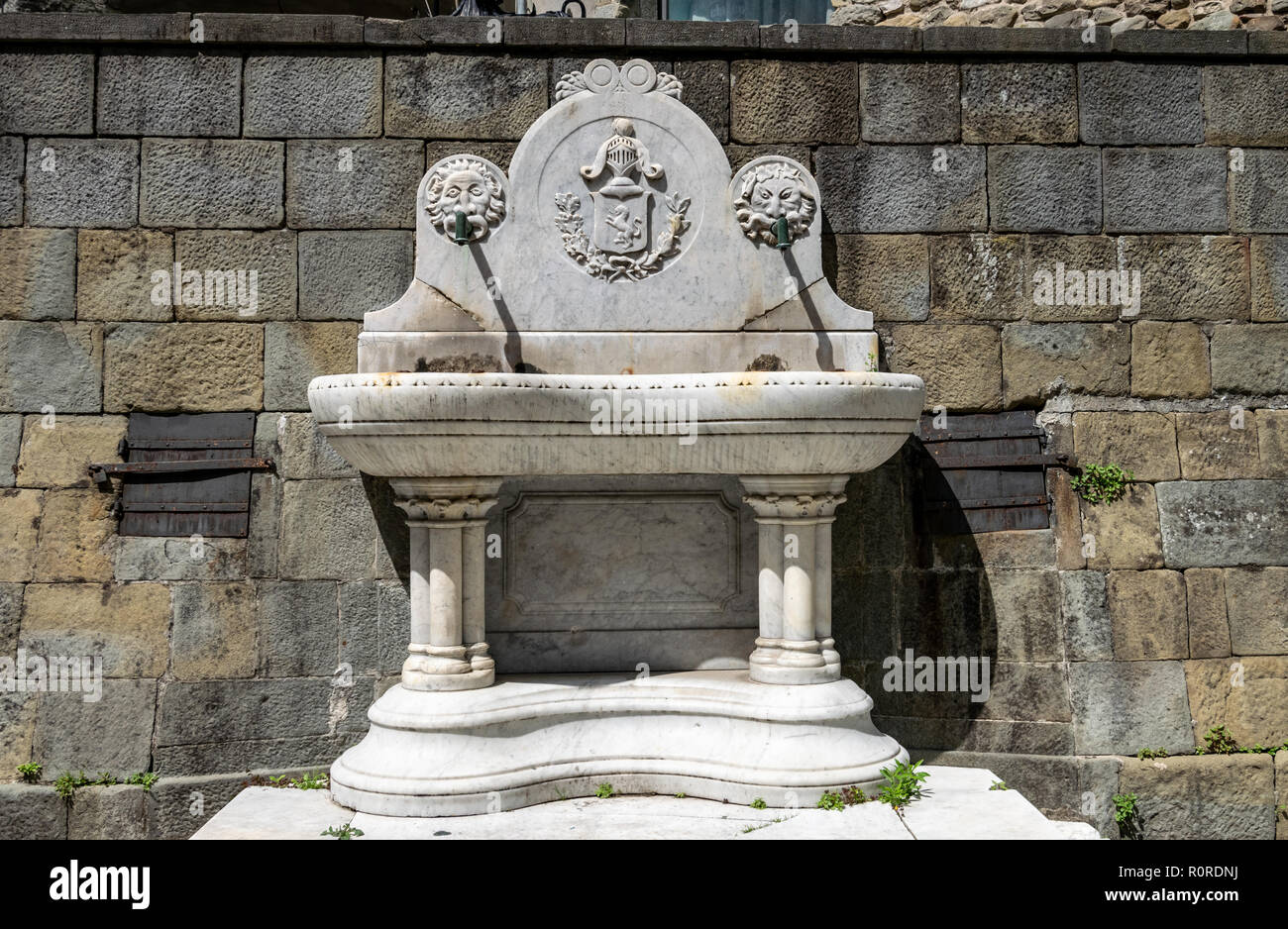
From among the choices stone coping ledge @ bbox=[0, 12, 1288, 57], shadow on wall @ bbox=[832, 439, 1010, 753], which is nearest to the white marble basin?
shadow on wall @ bbox=[832, 439, 1010, 753]

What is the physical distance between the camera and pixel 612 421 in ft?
11.6

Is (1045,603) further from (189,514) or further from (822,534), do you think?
(189,514)

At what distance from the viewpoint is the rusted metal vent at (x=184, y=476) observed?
13.6 feet

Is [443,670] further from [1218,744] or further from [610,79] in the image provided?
[1218,744]

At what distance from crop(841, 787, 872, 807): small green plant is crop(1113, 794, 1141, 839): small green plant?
1273 mm

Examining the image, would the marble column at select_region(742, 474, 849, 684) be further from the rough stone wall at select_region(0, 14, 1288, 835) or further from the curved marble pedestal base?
the rough stone wall at select_region(0, 14, 1288, 835)

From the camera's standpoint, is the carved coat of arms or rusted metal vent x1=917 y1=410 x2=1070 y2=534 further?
rusted metal vent x1=917 y1=410 x2=1070 y2=534

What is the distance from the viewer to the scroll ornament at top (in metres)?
4.14

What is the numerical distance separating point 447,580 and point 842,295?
6.31 feet

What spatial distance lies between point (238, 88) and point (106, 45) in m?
0.54

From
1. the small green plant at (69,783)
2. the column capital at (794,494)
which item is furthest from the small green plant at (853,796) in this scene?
the small green plant at (69,783)

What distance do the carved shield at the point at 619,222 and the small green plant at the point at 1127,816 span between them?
279 centimetres

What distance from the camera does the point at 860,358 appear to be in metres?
4.16

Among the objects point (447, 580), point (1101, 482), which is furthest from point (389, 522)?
point (1101, 482)
